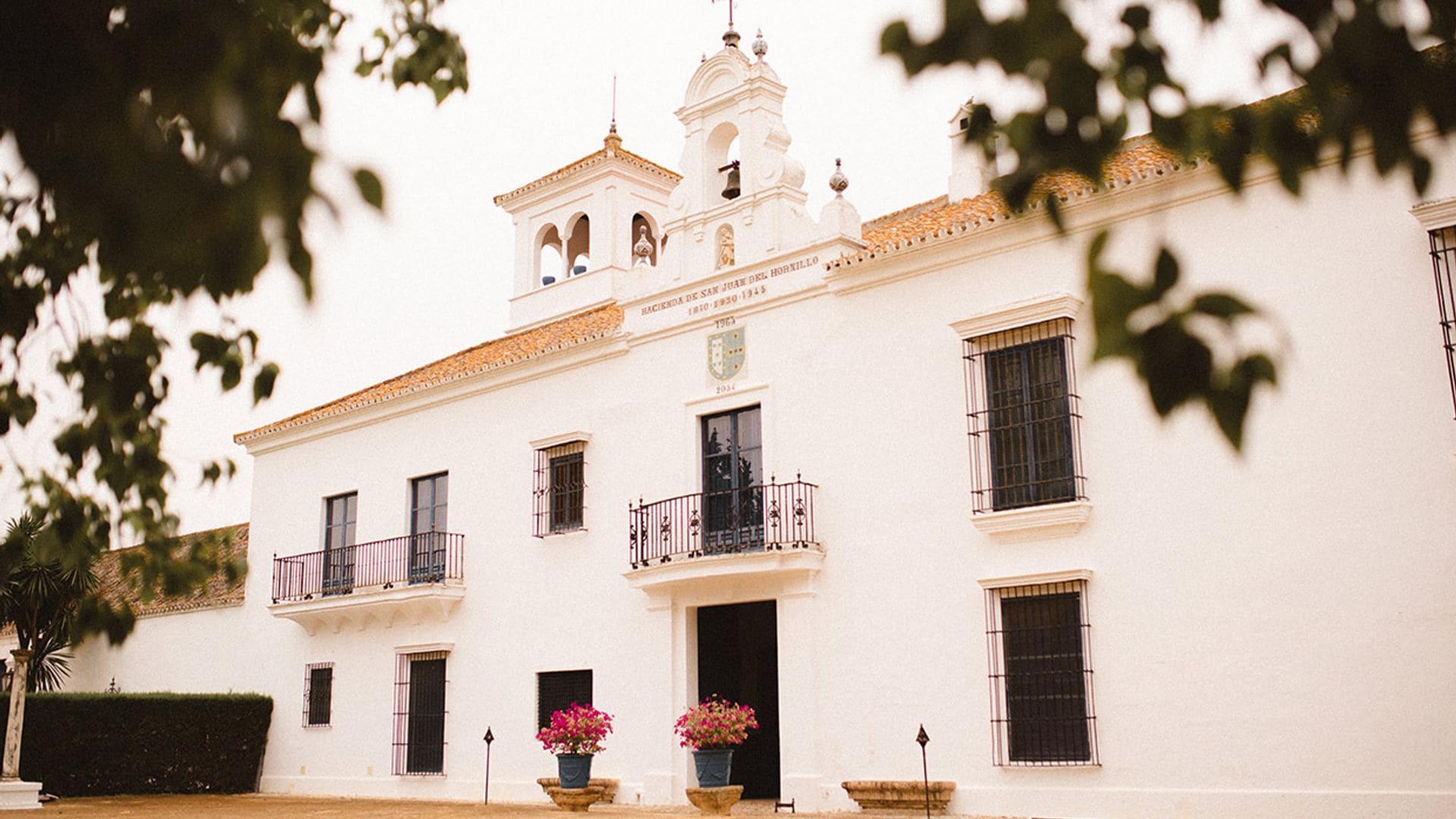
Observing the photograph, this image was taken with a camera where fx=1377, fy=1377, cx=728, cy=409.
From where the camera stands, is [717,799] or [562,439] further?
[562,439]

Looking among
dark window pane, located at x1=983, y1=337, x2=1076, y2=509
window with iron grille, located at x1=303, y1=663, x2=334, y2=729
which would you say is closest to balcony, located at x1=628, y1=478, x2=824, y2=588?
dark window pane, located at x1=983, y1=337, x2=1076, y2=509

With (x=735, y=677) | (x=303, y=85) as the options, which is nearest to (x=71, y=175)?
(x=303, y=85)

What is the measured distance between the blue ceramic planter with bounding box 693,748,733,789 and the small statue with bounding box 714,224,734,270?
5457 millimetres

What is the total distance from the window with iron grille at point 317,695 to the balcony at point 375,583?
23.7 inches

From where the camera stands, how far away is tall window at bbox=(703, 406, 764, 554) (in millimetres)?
14625

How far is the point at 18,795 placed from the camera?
52.0 feet

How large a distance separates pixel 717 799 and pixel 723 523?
124 inches

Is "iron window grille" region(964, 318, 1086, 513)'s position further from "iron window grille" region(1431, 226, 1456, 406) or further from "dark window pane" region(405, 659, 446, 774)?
"dark window pane" region(405, 659, 446, 774)

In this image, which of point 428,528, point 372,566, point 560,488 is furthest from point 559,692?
point 372,566

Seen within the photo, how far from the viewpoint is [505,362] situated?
17.9 m

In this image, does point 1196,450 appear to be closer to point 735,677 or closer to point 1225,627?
Result: point 1225,627

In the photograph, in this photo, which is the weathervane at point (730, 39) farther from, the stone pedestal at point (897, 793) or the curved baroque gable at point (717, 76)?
the stone pedestal at point (897, 793)

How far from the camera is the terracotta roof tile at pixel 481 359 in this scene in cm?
1800

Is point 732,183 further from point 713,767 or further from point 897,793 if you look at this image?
point 897,793
